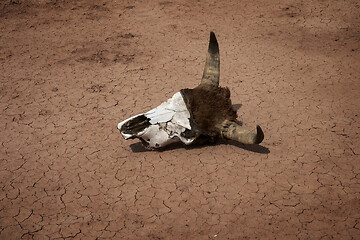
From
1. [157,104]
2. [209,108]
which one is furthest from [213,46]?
[157,104]

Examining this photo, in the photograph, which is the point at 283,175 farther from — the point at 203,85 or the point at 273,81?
the point at 273,81

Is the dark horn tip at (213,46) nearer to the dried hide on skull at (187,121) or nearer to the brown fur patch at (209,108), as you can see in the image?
the dried hide on skull at (187,121)

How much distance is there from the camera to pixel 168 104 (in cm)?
531

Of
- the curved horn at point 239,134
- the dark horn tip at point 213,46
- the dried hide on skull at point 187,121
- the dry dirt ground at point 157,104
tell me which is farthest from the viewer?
the dark horn tip at point 213,46

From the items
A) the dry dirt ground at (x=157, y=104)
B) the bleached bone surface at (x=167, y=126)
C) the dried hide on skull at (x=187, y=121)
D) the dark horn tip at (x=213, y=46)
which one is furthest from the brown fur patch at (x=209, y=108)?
the dark horn tip at (x=213, y=46)

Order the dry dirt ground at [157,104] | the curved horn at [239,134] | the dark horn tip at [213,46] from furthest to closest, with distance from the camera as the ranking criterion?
the dark horn tip at [213,46], the curved horn at [239,134], the dry dirt ground at [157,104]

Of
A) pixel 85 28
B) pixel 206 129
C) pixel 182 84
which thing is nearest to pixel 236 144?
pixel 206 129

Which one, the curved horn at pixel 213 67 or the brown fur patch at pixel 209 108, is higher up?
the curved horn at pixel 213 67

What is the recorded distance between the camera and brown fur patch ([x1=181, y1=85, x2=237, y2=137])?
5121 mm

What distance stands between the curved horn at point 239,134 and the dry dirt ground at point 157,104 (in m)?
0.40

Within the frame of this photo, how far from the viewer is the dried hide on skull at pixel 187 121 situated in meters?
5.07

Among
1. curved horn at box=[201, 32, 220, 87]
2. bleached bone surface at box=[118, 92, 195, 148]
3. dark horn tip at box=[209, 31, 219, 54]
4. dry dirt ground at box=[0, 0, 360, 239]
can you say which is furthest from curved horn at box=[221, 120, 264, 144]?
dark horn tip at box=[209, 31, 219, 54]

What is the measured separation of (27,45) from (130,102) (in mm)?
3915

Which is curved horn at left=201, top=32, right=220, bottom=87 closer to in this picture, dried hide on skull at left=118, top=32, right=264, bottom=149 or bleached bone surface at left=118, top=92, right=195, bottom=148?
dried hide on skull at left=118, top=32, right=264, bottom=149
